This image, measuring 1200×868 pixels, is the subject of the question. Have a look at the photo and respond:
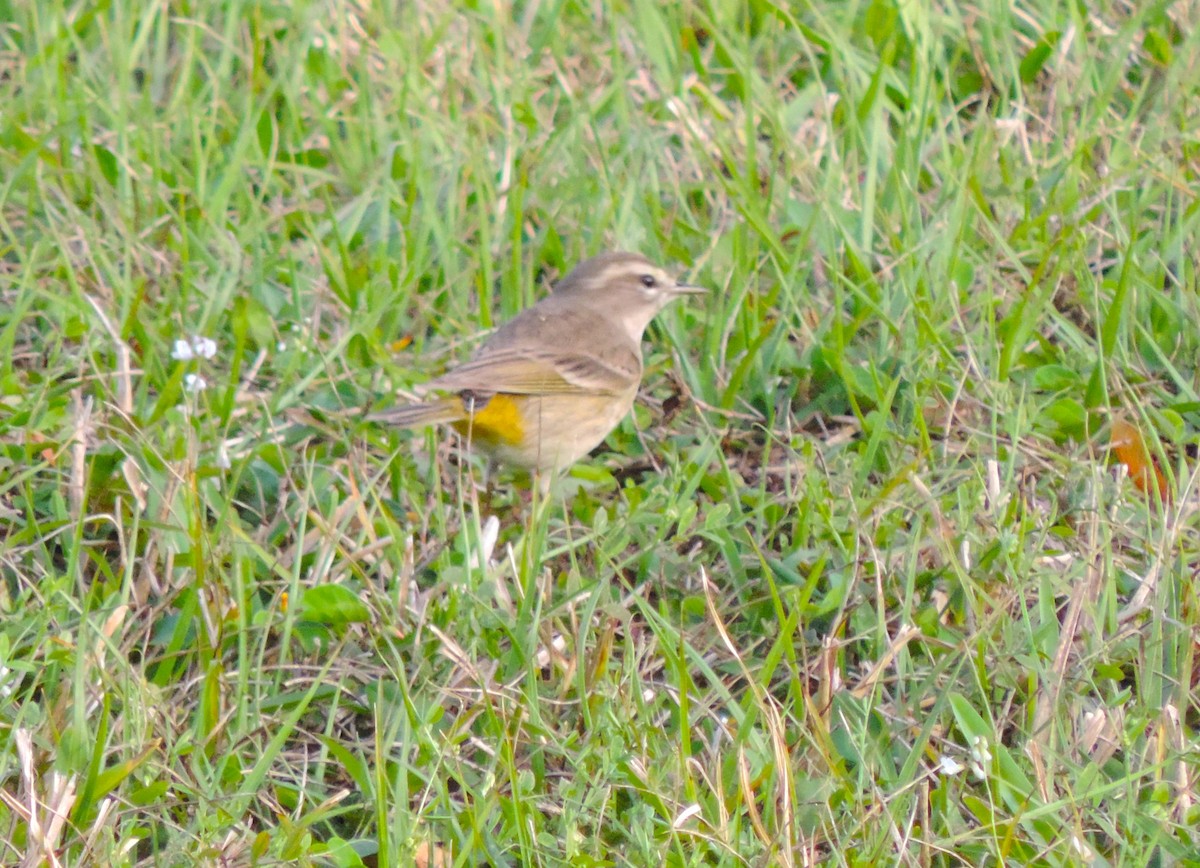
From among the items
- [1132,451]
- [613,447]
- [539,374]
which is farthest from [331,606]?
[1132,451]

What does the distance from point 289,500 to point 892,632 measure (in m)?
1.84

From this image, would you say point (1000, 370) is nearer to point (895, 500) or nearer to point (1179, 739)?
point (895, 500)

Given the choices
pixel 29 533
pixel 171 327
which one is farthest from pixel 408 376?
pixel 29 533

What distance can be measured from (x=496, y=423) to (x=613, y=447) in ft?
1.61

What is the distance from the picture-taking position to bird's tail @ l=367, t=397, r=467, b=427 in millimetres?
5133

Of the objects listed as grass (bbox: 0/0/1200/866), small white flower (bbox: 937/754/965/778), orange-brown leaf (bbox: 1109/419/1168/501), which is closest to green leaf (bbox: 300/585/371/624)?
grass (bbox: 0/0/1200/866)

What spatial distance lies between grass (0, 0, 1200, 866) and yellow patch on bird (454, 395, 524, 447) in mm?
204

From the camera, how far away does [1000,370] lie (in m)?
5.36

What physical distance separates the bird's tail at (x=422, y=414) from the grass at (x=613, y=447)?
0.19 m

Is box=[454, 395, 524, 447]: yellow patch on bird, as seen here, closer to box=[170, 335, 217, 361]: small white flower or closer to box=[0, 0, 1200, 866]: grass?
box=[0, 0, 1200, 866]: grass

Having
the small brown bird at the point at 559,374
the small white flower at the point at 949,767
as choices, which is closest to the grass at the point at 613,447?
the small white flower at the point at 949,767

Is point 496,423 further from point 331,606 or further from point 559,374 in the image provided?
point 331,606

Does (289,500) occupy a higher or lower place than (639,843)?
lower

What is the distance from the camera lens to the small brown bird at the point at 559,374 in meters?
5.40
